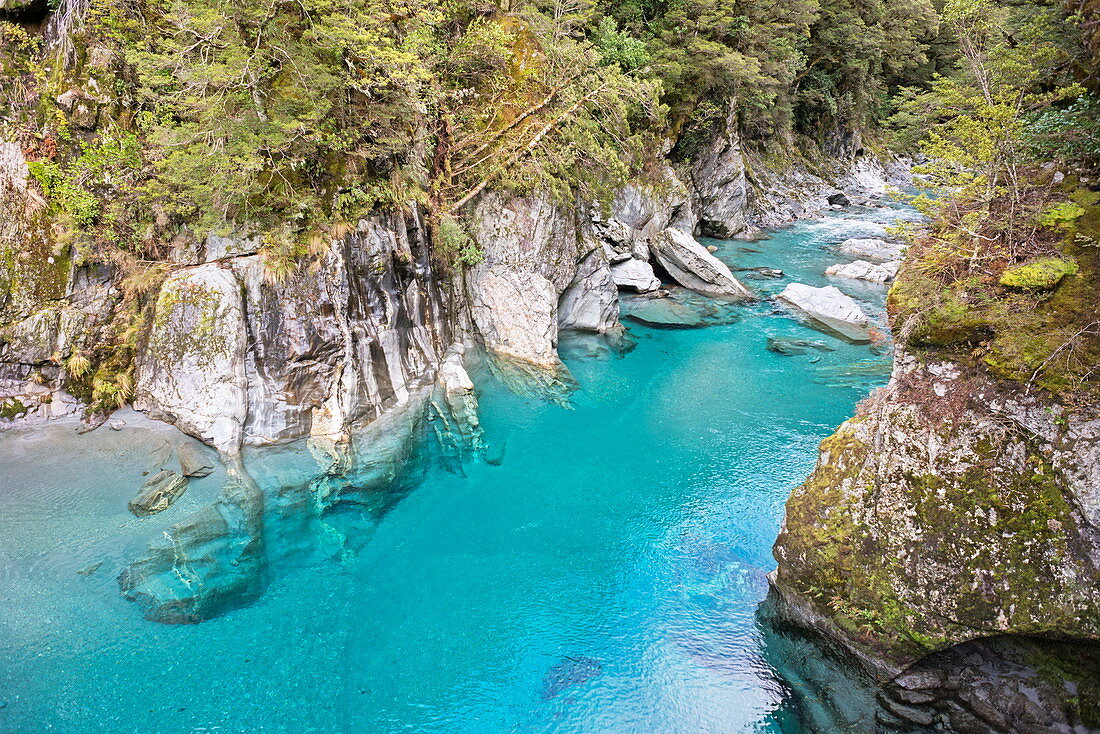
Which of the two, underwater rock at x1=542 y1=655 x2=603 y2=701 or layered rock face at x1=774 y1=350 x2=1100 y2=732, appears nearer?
layered rock face at x1=774 y1=350 x2=1100 y2=732

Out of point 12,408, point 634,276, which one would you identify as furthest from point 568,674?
point 634,276

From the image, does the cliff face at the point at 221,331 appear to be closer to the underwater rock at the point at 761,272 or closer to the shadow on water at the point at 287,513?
the shadow on water at the point at 287,513

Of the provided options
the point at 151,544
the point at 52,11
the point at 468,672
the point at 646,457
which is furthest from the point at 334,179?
the point at 468,672

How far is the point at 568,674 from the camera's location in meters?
7.45

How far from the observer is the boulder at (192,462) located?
31.8ft

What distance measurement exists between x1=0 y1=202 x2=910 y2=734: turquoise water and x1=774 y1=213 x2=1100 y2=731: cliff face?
176cm

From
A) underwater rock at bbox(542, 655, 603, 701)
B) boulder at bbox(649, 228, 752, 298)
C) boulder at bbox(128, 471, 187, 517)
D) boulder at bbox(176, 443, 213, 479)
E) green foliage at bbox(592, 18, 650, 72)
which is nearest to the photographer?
underwater rock at bbox(542, 655, 603, 701)

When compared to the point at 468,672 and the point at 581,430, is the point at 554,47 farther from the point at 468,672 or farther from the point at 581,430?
the point at 468,672

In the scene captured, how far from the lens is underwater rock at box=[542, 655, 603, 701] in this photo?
23.9 ft

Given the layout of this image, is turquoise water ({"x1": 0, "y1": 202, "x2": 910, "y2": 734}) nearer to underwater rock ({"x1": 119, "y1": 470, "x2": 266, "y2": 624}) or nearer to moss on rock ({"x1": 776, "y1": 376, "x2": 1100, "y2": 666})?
underwater rock ({"x1": 119, "y1": 470, "x2": 266, "y2": 624})

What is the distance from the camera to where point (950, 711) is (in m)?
6.30

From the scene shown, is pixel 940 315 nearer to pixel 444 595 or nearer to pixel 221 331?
pixel 444 595

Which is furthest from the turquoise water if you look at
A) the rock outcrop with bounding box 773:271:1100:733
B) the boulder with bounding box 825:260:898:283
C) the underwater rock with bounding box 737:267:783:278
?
the boulder with bounding box 825:260:898:283

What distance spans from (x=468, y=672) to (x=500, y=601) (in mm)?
1239
